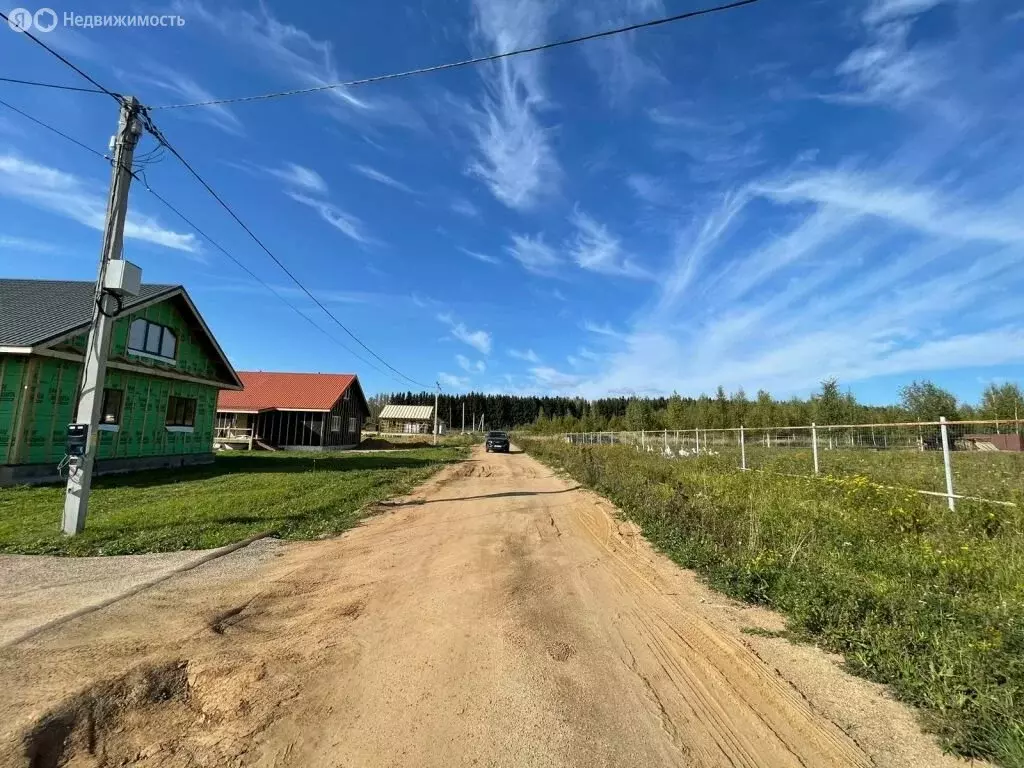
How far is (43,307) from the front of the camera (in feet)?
53.9

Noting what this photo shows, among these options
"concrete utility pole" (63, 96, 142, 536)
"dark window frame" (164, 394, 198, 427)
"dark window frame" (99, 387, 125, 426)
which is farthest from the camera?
"dark window frame" (164, 394, 198, 427)

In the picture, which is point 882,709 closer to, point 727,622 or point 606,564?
point 727,622

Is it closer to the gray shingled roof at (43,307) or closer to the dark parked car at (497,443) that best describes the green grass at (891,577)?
the gray shingled roof at (43,307)

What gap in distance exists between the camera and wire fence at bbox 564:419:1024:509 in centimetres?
821

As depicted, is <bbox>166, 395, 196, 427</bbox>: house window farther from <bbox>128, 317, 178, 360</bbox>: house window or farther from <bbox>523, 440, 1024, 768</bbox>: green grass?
<bbox>523, 440, 1024, 768</bbox>: green grass

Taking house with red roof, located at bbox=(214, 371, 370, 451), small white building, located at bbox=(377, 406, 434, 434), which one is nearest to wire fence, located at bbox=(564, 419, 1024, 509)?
house with red roof, located at bbox=(214, 371, 370, 451)

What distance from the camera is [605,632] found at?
4398 mm

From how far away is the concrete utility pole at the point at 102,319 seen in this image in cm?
786

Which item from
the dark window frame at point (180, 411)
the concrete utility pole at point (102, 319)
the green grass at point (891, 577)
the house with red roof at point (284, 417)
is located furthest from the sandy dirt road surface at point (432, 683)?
the house with red roof at point (284, 417)

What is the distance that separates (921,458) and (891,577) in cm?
1030

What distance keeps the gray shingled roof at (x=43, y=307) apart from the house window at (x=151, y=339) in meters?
1.00

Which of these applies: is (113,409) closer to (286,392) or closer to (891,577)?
(286,392)

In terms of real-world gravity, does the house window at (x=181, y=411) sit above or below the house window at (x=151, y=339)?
below

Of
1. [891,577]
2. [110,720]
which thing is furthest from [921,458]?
[110,720]
